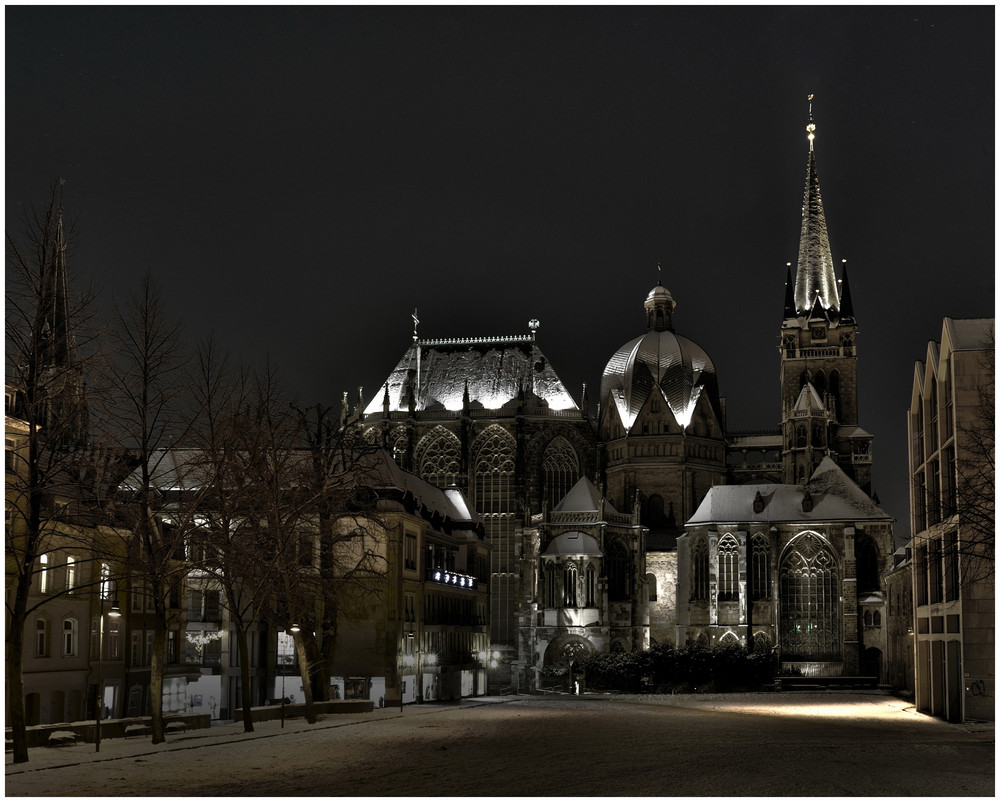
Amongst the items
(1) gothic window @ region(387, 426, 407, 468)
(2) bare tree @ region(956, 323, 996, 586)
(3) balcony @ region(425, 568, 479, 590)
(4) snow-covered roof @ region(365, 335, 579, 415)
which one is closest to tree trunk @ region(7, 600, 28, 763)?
(2) bare tree @ region(956, 323, 996, 586)

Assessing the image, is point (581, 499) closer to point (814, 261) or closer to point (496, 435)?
point (496, 435)

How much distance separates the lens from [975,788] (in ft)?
71.5

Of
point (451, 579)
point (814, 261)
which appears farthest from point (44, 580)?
point (814, 261)

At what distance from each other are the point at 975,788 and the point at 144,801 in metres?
13.6

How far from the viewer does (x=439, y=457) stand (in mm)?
95500

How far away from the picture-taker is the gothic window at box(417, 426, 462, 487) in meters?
94.6

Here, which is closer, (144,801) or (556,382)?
(144,801)

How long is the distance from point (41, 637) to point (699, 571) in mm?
53274

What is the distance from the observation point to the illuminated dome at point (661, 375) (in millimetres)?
98000

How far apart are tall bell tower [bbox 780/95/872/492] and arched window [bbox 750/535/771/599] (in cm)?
1193

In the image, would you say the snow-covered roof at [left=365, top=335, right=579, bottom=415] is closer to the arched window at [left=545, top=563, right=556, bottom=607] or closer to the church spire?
A: the arched window at [left=545, top=563, right=556, bottom=607]

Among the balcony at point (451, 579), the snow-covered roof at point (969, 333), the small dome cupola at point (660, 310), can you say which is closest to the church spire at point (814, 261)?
the small dome cupola at point (660, 310)

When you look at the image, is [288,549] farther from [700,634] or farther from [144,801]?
[700,634]

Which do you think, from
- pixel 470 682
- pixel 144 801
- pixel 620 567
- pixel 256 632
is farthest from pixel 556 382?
pixel 144 801
